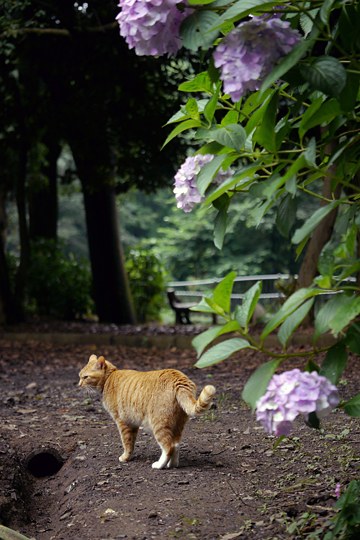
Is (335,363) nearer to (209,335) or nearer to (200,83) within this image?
(209,335)

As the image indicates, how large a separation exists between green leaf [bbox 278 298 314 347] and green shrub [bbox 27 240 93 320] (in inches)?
596

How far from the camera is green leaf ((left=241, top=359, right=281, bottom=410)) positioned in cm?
258

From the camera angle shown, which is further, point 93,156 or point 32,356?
point 93,156

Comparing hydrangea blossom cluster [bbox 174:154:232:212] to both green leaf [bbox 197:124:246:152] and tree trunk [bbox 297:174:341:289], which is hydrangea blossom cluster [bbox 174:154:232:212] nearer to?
green leaf [bbox 197:124:246:152]

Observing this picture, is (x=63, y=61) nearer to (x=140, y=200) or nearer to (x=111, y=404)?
(x=111, y=404)

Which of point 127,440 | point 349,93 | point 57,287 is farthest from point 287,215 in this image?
point 57,287

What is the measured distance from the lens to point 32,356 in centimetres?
1192

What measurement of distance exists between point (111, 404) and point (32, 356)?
22.1ft

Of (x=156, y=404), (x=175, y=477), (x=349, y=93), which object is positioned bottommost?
(x=175, y=477)

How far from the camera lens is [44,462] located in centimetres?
603

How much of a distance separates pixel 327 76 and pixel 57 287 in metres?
15.6

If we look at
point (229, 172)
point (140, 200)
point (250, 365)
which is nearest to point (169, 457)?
point (229, 172)

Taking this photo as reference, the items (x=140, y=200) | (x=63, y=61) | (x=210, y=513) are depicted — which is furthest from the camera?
(x=140, y=200)

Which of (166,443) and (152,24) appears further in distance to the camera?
(166,443)
